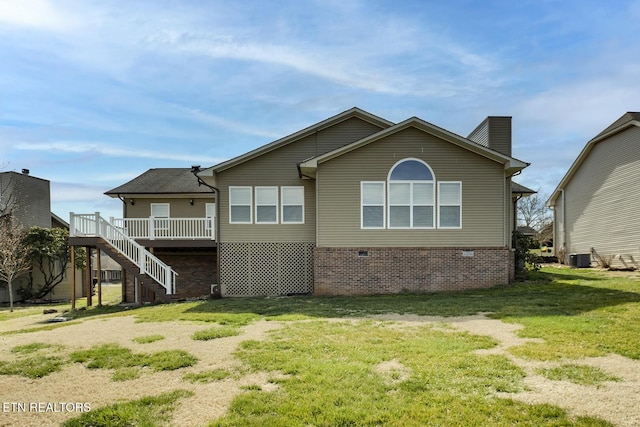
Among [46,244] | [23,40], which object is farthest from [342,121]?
[46,244]

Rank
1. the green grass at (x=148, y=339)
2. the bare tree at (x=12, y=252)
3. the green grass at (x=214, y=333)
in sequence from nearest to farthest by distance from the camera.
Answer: the green grass at (x=148, y=339), the green grass at (x=214, y=333), the bare tree at (x=12, y=252)

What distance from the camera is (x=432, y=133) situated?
1404 centimetres

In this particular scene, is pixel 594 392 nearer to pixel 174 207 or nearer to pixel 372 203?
pixel 372 203

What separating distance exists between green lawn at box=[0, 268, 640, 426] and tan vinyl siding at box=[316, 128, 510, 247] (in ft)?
9.70

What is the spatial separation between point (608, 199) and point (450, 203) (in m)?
10.6

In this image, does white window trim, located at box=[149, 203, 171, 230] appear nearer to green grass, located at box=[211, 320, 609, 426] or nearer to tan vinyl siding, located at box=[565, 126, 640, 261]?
green grass, located at box=[211, 320, 609, 426]

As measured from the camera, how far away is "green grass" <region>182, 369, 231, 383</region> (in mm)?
5344

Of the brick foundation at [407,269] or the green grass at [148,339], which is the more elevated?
the brick foundation at [407,269]

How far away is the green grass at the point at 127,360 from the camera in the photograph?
5875 mm

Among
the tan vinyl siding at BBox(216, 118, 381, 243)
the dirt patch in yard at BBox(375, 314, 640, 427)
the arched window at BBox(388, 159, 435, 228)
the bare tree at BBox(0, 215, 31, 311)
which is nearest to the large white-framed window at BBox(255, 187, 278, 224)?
the tan vinyl siding at BBox(216, 118, 381, 243)

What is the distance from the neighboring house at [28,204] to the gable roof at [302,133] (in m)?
16.7

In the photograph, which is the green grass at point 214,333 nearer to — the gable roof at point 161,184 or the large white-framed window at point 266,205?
the large white-framed window at point 266,205

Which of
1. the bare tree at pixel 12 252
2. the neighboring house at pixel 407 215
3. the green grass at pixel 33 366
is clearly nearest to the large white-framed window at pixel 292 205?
the neighboring house at pixel 407 215

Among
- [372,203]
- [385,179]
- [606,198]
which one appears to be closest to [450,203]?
[385,179]
